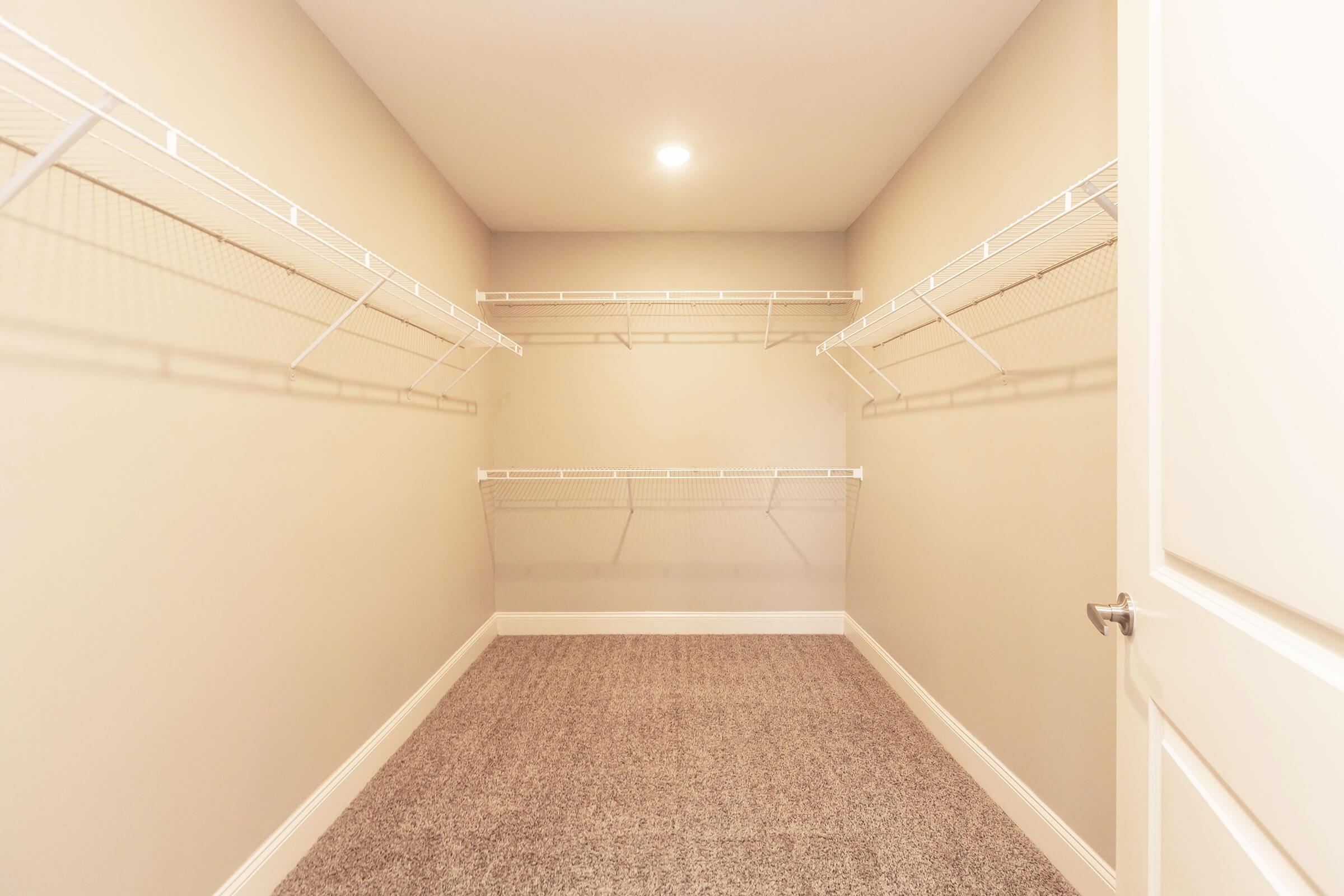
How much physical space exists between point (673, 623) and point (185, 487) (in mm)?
2472

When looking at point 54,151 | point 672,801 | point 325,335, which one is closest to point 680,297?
point 325,335

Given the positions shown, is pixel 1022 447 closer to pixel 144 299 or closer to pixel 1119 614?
pixel 1119 614

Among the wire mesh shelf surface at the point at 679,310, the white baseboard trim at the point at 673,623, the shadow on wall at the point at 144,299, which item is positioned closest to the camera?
the shadow on wall at the point at 144,299

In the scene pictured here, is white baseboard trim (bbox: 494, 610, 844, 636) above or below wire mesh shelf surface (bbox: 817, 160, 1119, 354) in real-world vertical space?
below

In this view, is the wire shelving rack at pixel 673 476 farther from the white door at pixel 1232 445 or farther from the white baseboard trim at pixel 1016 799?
the white door at pixel 1232 445

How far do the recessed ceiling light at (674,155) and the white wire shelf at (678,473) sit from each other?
146cm

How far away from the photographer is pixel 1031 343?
1.59m

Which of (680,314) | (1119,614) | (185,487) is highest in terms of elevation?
(680,314)

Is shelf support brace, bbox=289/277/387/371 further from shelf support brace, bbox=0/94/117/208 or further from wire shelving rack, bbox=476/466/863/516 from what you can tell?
wire shelving rack, bbox=476/466/863/516

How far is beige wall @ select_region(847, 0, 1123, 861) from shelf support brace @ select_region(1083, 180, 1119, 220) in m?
0.16

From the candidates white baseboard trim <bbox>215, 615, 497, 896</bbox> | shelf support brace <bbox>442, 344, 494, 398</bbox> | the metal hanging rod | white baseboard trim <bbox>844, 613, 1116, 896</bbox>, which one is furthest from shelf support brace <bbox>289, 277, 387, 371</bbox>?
white baseboard trim <bbox>844, 613, 1116, 896</bbox>

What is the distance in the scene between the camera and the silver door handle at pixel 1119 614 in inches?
30.0

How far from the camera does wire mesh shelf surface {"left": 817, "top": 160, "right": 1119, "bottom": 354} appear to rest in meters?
1.21

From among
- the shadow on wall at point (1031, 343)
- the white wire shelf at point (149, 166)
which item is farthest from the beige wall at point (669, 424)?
the white wire shelf at point (149, 166)
